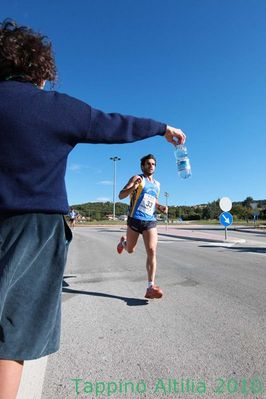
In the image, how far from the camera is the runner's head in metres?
5.23

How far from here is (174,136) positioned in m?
2.23

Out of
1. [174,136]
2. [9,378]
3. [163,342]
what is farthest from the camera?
[163,342]

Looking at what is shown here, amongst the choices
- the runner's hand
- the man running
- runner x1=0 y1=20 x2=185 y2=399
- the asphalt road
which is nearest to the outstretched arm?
the man running

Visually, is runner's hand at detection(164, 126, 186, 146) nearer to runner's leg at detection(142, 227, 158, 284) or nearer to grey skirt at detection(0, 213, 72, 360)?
grey skirt at detection(0, 213, 72, 360)

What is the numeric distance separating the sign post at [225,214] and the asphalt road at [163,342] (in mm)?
11437

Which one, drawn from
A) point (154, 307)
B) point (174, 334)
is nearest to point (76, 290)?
point (154, 307)

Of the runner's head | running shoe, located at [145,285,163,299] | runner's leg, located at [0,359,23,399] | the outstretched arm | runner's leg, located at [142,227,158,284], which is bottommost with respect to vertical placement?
running shoe, located at [145,285,163,299]

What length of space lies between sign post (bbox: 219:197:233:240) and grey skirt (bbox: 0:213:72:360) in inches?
626

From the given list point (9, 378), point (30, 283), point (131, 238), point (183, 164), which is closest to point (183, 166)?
point (183, 164)

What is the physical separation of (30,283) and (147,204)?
3.58m

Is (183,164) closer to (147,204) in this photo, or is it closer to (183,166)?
(183,166)

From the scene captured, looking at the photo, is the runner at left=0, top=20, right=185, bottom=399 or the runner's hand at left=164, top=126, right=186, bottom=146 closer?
the runner at left=0, top=20, right=185, bottom=399

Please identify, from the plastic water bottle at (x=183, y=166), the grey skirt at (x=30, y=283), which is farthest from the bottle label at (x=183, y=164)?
the grey skirt at (x=30, y=283)

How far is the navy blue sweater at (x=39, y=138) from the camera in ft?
5.56
